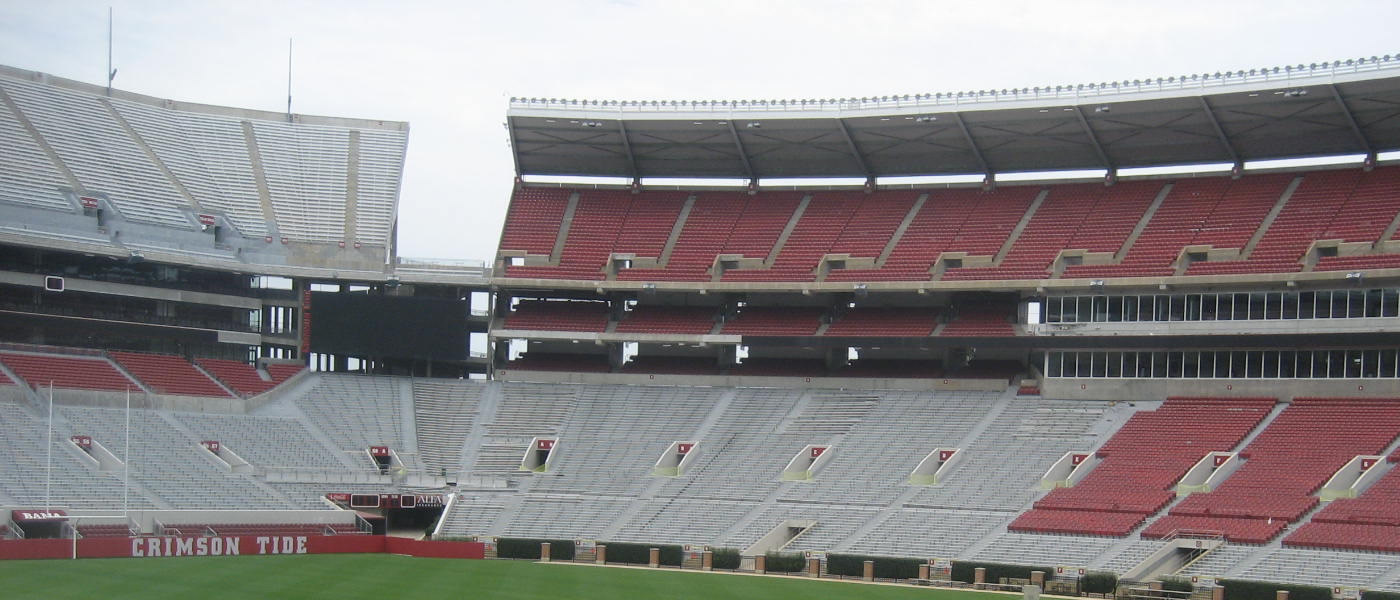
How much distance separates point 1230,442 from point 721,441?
64.4 ft

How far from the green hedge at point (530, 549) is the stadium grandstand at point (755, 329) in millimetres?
2677

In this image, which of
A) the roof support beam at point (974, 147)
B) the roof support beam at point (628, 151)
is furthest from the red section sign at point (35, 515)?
the roof support beam at point (974, 147)

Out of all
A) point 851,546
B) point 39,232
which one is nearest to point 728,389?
point 851,546

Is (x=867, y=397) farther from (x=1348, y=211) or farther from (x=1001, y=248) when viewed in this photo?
(x=1348, y=211)

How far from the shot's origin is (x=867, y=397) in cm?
6600

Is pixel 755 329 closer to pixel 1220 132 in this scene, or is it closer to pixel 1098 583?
pixel 1220 132

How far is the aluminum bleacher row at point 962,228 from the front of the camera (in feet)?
198

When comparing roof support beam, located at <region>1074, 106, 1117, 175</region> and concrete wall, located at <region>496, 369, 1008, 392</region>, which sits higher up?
roof support beam, located at <region>1074, 106, 1117, 175</region>

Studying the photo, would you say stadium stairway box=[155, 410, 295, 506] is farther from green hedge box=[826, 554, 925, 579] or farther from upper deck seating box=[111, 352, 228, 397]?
green hedge box=[826, 554, 925, 579]

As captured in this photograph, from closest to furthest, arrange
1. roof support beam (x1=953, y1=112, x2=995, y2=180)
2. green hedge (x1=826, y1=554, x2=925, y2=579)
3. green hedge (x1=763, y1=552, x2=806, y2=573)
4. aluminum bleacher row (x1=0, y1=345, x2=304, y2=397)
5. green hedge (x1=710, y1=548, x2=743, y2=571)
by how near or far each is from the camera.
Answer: green hedge (x1=826, y1=554, x2=925, y2=579) < green hedge (x1=763, y1=552, x2=806, y2=573) < green hedge (x1=710, y1=548, x2=743, y2=571) < aluminum bleacher row (x1=0, y1=345, x2=304, y2=397) < roof support beam (x1=953, y1=112, x2=995, y2=180)

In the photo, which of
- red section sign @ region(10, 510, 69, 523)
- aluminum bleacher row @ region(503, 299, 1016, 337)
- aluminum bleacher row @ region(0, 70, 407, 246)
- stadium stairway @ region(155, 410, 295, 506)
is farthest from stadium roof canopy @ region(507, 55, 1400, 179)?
red section sign @ region(10, 510, 69, 523)

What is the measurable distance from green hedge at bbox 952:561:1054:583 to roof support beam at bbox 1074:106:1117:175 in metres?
20.3

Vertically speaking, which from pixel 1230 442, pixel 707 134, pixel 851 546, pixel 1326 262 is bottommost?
pixel 851 546

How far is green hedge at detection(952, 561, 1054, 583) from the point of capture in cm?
4881
